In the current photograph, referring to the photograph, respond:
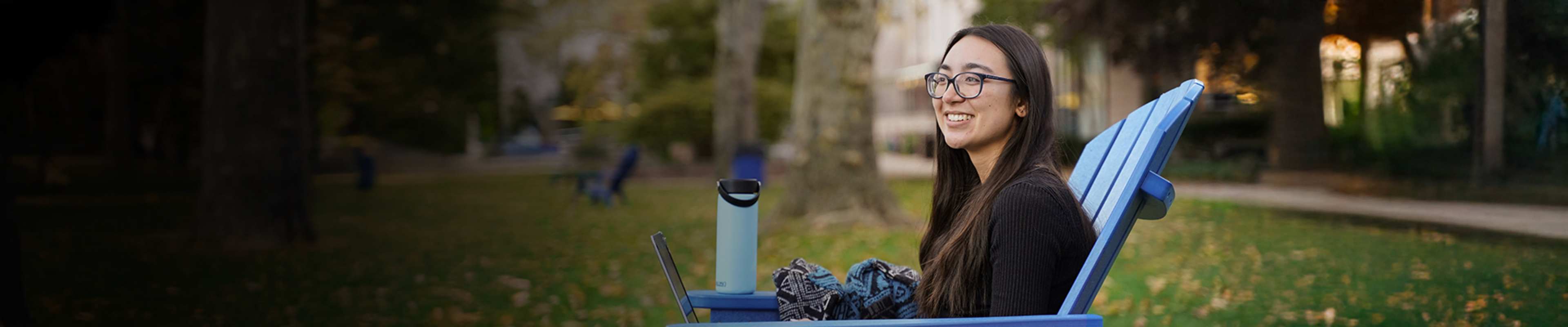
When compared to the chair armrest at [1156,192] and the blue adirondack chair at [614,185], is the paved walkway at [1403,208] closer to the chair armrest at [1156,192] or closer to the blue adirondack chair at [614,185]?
the chair armrest at [1156,192]

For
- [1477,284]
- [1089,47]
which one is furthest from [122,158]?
[1477,284]

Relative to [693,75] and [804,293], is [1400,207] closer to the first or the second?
[804,293]

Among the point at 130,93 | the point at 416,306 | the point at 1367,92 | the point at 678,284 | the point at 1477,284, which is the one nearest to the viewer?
the point at 678,284

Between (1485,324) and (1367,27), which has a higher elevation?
(1367,27)

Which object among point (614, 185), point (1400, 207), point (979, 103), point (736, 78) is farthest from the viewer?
point (736, 78)

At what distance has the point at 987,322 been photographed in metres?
2.14

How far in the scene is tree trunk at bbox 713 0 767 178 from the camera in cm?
2267

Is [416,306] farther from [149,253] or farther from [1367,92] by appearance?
[1367,92]

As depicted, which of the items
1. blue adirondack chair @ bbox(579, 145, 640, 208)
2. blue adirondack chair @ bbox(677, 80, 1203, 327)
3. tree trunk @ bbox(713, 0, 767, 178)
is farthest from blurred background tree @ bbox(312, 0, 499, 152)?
blue adirondack chair @ bbox(677, 80, 1203, 327)

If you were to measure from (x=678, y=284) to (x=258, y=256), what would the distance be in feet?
27.2

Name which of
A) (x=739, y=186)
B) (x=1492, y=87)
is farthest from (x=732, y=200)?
(x=1492, y=87)

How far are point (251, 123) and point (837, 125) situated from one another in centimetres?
556

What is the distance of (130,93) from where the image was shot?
23672 mm

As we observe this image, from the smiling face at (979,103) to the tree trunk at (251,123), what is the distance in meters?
8.62
